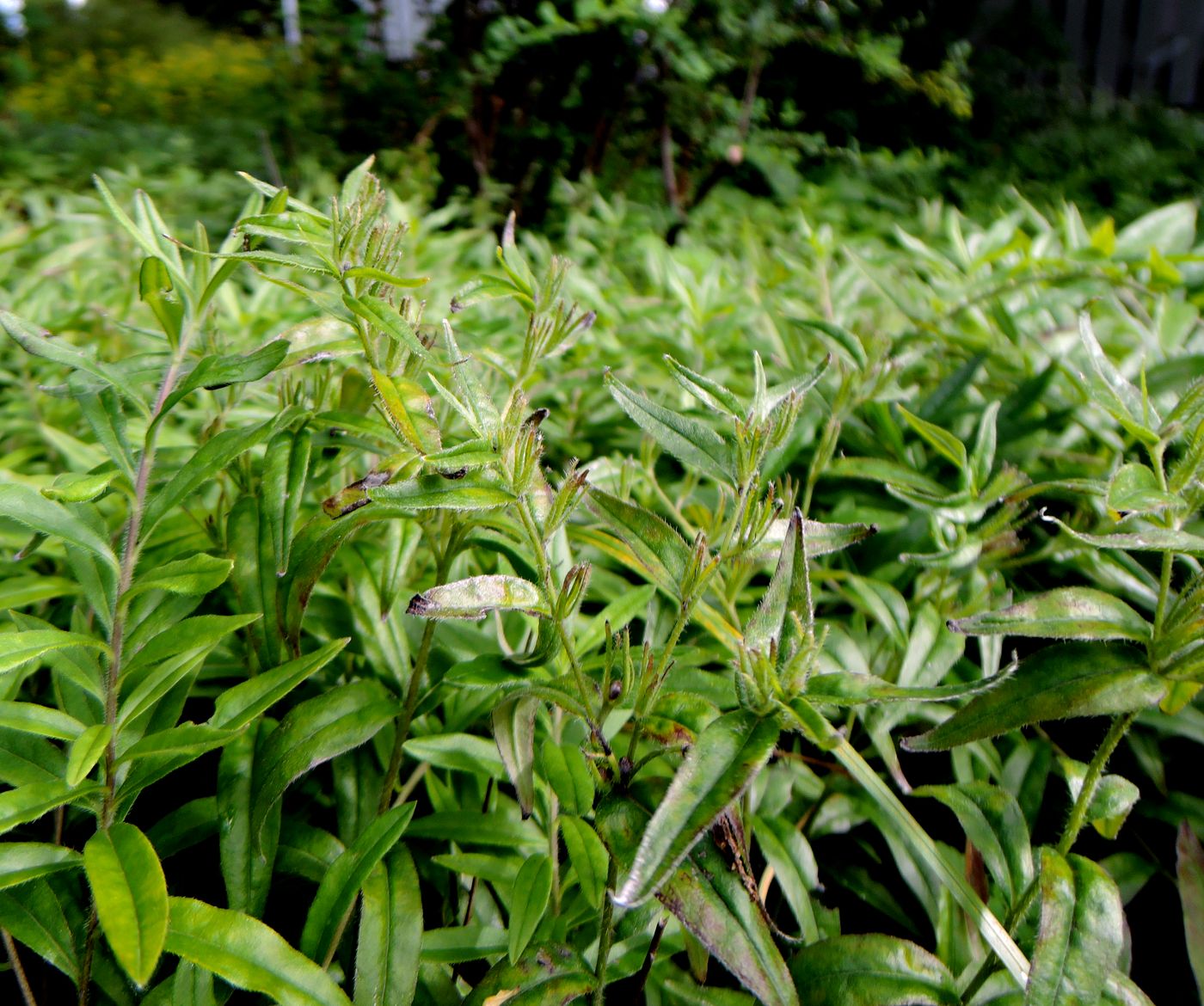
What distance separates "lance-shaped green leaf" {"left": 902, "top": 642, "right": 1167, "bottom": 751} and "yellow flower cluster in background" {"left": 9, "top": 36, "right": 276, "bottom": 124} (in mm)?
5961

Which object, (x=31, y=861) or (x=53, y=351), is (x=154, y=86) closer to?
(x=53, y=351)

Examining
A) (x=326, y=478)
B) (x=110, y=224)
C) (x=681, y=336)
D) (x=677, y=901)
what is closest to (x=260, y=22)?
(x=110, y=224)

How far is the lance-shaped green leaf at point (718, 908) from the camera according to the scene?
59cm

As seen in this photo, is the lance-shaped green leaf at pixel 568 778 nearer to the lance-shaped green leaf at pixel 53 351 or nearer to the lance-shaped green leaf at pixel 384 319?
the lance-shaped green leaf at pixel 384 319

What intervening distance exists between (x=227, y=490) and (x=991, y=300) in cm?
143

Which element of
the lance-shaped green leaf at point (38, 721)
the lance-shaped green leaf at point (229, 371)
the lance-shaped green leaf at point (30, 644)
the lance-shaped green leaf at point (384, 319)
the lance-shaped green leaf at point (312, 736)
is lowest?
the lance-shaped green leaf at point (312, 736)

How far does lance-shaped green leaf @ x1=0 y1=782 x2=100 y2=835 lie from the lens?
651mm

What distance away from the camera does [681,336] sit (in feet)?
5.98

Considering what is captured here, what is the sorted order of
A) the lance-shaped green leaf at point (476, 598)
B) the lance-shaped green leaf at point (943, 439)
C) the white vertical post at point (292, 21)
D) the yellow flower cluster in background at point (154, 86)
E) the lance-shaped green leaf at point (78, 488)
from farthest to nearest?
the yellow flower cluster in background at point (154, 86) < the white vertical post at point (292, 21) < the lance-shaped green leaf at point (943, 439) < the lance-shaped green leaf at point (78, 488) < the lance-shaped green leaf at point (476, 598)

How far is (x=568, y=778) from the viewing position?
2.64 ft

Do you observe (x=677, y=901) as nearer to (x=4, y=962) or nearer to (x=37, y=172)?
(x=4, y=962)

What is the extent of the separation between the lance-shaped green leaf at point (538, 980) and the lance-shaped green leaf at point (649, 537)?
1.05 feet

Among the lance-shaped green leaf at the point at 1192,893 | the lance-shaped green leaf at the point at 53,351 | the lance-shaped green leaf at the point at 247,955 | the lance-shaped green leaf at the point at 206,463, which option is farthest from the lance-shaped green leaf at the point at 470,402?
the lance-shaped green leaf at the point at 1192,893

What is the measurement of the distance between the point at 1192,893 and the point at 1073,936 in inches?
12.0
